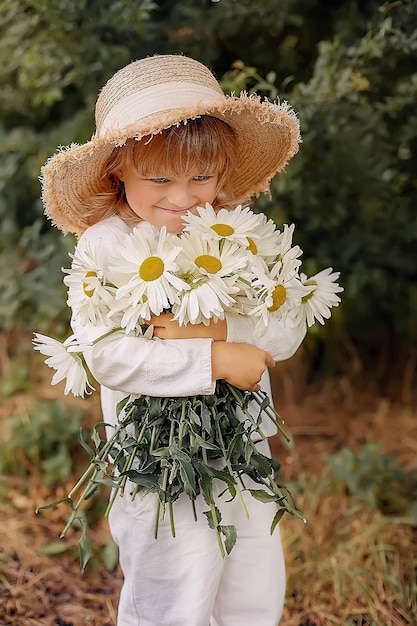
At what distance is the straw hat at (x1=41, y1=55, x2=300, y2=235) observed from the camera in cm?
161

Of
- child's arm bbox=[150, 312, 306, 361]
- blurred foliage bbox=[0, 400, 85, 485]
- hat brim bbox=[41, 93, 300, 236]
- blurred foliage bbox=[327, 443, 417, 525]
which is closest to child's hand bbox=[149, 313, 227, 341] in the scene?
child's arm bbox=[150, 312, 306, 361]

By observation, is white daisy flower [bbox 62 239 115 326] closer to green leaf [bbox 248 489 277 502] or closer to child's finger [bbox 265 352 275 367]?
child's finger [bbox 265 352 275 367]

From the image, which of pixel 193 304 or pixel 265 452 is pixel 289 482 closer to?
pixel 265 452

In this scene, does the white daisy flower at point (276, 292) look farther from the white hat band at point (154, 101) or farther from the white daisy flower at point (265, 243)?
the white hat band at point (154, 101)

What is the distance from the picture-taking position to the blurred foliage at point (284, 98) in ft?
8.25

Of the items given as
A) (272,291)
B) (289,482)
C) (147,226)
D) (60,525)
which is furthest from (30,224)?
(272,291)

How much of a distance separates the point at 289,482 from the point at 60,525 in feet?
2.79

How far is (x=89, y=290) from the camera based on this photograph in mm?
1561

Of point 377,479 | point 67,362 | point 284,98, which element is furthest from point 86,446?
point 377,479

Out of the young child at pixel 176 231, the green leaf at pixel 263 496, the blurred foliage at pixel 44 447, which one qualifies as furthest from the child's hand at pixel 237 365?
the blurred foliage at pixel 44 447

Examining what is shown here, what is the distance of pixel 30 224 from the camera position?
3443 millimetres

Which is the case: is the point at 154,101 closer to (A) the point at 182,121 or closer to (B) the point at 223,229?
(A) the point at 182,121

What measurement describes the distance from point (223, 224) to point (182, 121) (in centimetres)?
24

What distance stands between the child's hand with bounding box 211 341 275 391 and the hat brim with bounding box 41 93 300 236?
44 cm
